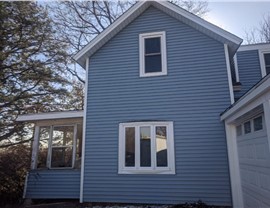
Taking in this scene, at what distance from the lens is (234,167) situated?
6.68 metres

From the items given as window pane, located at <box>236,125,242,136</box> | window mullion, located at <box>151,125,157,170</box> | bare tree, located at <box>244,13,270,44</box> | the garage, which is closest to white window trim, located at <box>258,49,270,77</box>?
the garage

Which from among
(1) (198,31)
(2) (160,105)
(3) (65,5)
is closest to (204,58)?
(1) (198,31)

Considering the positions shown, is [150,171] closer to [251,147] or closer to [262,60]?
[251,147]

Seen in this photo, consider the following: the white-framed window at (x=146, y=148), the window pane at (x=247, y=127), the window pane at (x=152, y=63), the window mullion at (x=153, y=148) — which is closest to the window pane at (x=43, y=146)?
the white-framed window at (x=146, y=148)

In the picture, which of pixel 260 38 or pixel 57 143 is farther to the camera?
pixel 260 38

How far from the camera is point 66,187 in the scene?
26.6ft

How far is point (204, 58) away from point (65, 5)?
13.0 m

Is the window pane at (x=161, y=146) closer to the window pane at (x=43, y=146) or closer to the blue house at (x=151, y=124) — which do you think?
the blue house at (x=151, y=124)

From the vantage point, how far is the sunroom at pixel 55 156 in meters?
8.16

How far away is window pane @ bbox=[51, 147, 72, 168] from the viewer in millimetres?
8828

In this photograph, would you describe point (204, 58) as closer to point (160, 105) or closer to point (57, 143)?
point (160, 105)

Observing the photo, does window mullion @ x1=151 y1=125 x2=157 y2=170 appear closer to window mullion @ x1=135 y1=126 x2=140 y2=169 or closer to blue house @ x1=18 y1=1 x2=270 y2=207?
blue house @ x1=18 y1=1 x2=270 y2=207

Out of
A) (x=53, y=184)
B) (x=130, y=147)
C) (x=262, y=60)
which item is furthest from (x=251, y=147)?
(x=53, y=184)

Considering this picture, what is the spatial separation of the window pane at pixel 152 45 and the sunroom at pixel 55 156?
3.36m
